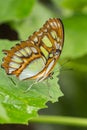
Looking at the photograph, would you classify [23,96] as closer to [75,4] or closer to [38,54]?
[38,54]

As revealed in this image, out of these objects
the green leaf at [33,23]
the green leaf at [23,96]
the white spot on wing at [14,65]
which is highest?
the green leaf at [33,23]

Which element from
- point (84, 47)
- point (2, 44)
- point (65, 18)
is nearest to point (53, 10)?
point (65, 18)

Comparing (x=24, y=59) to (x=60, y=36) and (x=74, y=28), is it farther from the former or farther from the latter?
(x=74, y=28)

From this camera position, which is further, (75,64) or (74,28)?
(74,28)

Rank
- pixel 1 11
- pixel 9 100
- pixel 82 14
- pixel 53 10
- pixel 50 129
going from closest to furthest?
pixel 9 100, pixel 1 11, pixel 82 14, pixel 53 10, pixel 50 129

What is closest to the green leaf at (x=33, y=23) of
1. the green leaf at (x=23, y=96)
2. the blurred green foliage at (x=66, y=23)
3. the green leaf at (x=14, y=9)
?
the blurred green foliage at (x=66, y=23)

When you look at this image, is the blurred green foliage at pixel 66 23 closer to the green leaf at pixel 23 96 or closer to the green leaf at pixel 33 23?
the green leaf at pixel 33 23

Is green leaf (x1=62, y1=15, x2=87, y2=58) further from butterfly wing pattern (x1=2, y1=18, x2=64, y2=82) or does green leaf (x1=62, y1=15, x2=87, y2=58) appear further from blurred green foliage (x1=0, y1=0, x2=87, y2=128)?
butterfly wing pattern (x1=2, y1=18, x2=64, y2=82)
